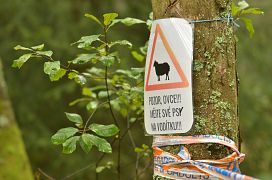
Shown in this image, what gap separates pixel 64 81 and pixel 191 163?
5040 millimetres

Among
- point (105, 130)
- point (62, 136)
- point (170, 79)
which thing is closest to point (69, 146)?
point (62, 136)

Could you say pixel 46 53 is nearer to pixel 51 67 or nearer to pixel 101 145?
pixel 51 67

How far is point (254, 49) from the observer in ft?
22.0

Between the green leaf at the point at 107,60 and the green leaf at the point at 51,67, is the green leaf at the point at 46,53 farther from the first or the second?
the green leaf at the point at 107,60

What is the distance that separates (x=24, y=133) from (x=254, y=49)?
318cm

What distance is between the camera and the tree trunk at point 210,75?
157 centimetres

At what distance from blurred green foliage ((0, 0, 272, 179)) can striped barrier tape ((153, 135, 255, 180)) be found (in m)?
4.41

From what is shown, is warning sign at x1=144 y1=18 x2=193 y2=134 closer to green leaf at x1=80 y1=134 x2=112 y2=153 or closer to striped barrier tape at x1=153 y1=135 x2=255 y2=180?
striped barrier tape at x1=153 y1=135 x2=255 y2=180

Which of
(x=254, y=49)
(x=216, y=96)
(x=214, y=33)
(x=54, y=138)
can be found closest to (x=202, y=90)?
(x=216, y=96)

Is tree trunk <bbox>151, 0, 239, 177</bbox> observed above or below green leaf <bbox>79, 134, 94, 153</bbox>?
above

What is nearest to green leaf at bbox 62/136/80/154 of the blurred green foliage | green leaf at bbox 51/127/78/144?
green leaf at bbox 51/127/78/144

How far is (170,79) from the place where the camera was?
1578 mm

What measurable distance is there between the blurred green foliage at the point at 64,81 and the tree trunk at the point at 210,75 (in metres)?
4.39

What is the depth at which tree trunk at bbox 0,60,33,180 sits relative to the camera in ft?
10.8
